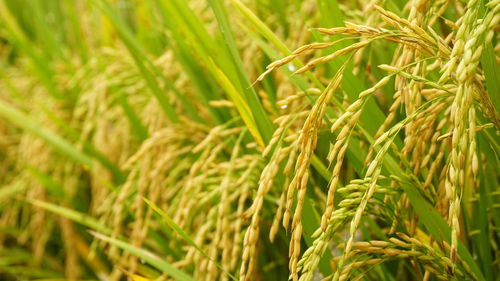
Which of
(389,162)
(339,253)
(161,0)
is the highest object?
(161,0)

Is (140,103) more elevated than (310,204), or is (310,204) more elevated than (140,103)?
(140,103)

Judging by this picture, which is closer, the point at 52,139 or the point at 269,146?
the point at 269,146

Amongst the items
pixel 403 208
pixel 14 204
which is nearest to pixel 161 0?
pixel 403 208

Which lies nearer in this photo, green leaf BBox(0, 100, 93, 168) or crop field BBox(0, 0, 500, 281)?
crop field BBox(0, 0, 500, 281)

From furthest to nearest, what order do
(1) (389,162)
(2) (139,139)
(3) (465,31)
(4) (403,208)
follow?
(2) (139,139) < (4) (403,208) < (1) (389,162) < (3) (465,31)

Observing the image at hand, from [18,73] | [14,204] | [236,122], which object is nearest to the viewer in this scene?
[236,122]

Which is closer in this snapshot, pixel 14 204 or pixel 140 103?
pixel 140 103

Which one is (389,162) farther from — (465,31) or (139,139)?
(139,139)

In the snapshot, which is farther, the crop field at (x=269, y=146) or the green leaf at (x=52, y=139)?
the green leaf at (x=52, y=139)
